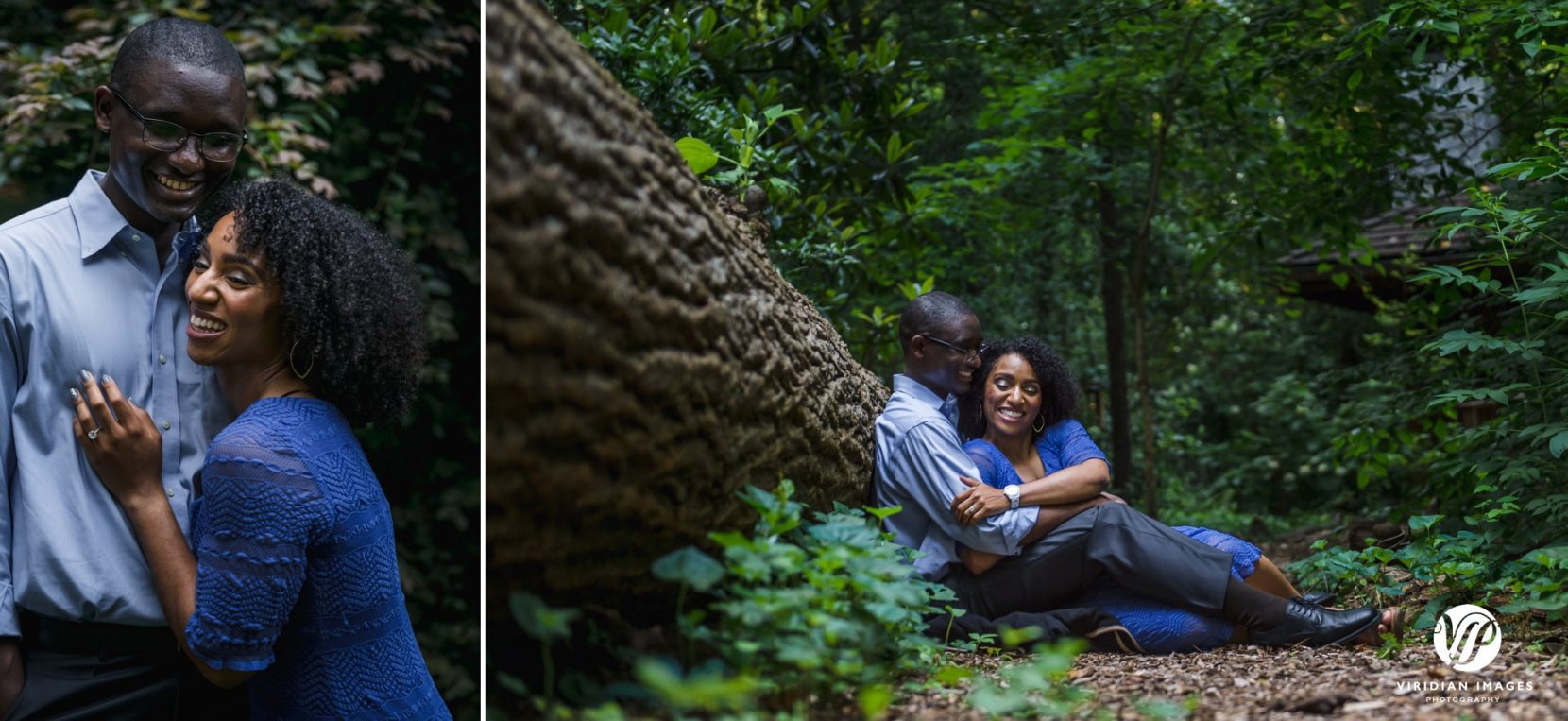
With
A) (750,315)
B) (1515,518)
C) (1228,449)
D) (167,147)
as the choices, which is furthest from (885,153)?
(1228,449)

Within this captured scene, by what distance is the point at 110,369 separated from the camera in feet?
8.14

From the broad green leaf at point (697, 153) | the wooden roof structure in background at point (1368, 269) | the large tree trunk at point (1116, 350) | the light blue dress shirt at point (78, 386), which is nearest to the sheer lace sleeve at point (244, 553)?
the light blue dress shirt at point (78, 386)

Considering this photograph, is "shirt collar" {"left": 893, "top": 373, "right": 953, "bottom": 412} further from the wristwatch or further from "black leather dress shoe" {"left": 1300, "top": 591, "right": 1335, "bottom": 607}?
"black leather dress shoe" {"left": 1300, "top": 591, "right": 1335, "bottom": 607}

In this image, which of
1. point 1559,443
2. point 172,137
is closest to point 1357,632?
point 1559,443

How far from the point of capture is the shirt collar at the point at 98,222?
2.58 m

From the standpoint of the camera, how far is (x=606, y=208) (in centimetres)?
200

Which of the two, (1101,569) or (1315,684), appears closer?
(1315,684)

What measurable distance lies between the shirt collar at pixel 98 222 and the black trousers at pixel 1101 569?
2.68m

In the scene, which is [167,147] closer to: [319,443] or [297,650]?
[319,443]

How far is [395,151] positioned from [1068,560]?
143 inches

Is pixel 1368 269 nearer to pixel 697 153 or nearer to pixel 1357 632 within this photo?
pixel 1357 632

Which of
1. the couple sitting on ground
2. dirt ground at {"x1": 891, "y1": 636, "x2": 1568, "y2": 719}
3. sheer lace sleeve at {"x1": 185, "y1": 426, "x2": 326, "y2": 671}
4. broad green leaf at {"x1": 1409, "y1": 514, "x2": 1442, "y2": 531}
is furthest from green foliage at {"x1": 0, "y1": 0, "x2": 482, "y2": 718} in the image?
broad green leaf at {"x1": 1409, "y1": 514, "x2": 1442, "y2": 531}

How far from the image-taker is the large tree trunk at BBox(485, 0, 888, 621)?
5.79 feet

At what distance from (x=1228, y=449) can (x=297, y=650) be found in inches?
568
